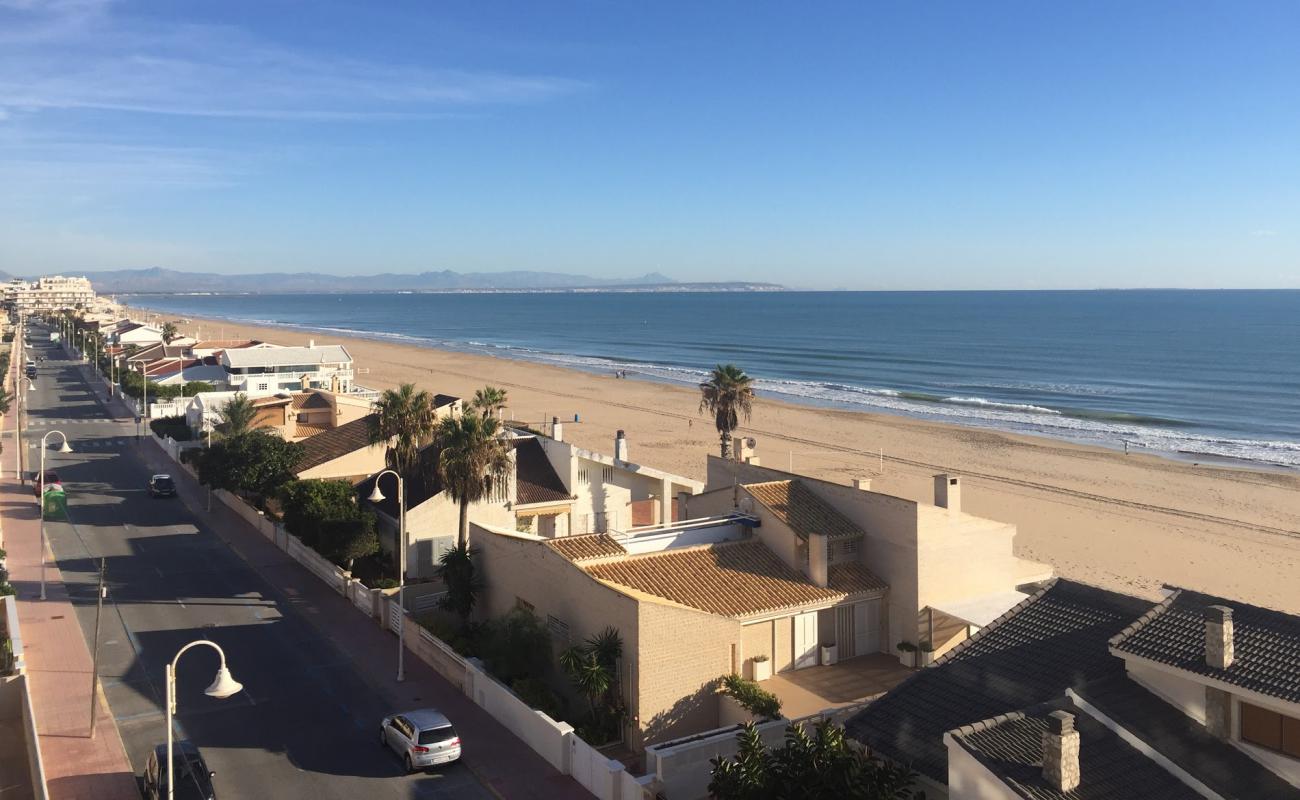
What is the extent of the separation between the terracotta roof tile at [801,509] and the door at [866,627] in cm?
151

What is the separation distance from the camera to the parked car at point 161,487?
39531mm

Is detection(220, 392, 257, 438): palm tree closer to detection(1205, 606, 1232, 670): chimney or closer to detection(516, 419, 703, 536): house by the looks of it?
detection(516, 419, 703, 536): house

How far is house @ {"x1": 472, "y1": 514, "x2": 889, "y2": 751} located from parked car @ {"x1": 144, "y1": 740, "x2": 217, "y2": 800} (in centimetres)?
671

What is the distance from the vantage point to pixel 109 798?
15977 mm

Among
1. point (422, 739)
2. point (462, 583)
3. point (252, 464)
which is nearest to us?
point (422, 739)

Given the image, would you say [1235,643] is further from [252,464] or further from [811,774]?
[252,464]

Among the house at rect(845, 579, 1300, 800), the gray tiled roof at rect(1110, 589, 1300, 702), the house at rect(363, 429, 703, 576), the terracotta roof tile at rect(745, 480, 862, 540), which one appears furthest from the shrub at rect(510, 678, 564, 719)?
the gray tiled roof at rect(1110, 589, 1300, 702)

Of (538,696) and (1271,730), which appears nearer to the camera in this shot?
(1271,730)

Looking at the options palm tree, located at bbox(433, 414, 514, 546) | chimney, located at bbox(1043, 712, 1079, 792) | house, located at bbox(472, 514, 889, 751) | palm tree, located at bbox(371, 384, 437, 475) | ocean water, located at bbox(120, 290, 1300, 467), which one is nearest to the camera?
chimney, located at bbox(1043, 712, 1079, 792)

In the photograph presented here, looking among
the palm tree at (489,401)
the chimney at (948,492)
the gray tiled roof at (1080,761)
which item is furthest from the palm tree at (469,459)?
the gray tiled roof at (1080,761)

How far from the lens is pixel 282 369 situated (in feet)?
200

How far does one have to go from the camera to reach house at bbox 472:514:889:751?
17.6 meters

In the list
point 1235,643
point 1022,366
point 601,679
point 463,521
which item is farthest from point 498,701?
point 1022,366

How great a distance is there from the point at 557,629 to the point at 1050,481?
35.3 meters
